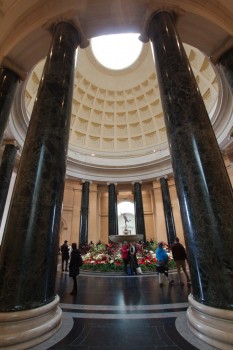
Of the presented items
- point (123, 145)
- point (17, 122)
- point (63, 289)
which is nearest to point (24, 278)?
point (63, 289)

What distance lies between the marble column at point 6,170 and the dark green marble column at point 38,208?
653 cm

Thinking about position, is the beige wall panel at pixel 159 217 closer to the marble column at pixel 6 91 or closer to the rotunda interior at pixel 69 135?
the rotunda interior at pixel 69 135

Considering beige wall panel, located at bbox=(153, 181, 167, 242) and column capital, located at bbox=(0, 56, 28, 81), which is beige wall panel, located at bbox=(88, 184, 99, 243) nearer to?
beige wall panel, located at bbox=(153, 181, 167, 242)

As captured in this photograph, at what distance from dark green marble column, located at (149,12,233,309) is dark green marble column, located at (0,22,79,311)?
1.98m

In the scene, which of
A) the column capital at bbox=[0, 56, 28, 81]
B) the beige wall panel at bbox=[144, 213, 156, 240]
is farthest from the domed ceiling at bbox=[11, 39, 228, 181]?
the column capital at bbox=[0, 56, 28, 81]

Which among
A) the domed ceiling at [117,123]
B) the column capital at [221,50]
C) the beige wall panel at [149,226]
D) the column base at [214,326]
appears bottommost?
the column base at [214,326]

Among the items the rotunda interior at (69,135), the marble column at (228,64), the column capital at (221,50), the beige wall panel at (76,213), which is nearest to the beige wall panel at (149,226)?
the beige wall panel at (76,213)

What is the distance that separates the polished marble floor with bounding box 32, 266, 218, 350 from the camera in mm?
2252

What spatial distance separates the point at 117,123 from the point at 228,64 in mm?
17533

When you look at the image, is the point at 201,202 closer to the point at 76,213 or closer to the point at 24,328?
the point at 24,328

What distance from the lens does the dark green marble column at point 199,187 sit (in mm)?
2225

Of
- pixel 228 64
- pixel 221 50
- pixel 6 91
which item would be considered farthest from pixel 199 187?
pixel 6 91

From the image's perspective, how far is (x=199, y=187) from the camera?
Answer: 8.66 ft

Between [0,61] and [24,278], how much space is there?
6.58m
